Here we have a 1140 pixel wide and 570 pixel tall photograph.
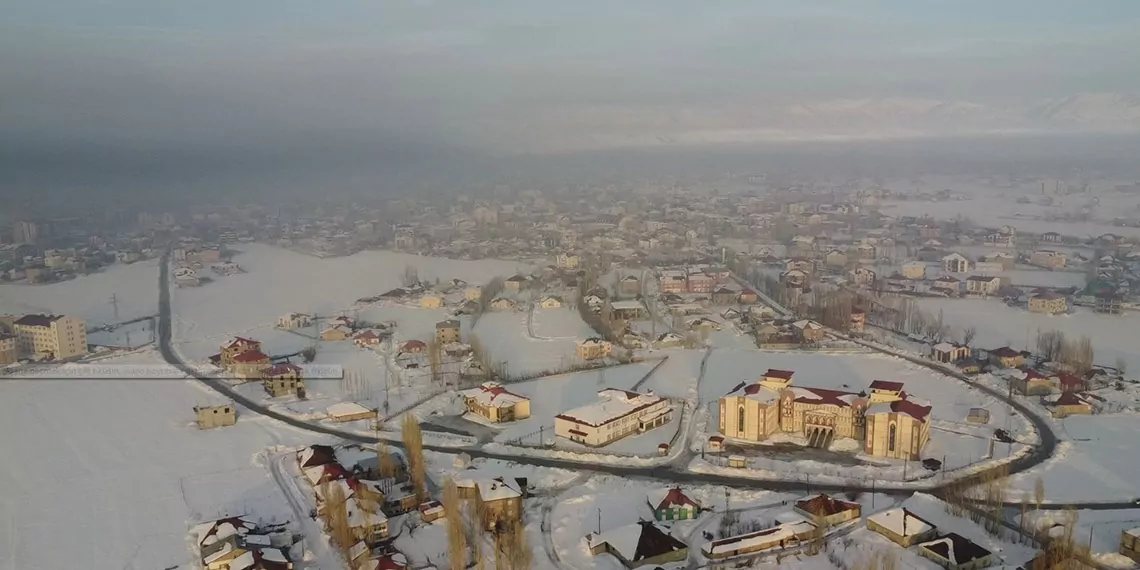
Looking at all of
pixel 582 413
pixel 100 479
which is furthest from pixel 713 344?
pixel 100 479

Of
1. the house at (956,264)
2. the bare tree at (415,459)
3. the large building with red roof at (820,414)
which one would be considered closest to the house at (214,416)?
the bare tree at (415,459)

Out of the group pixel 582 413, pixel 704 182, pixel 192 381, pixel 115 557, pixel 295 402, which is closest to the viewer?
pixel 115 557

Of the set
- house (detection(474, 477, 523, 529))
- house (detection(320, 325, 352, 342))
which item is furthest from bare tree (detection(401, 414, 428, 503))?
house (detection(320, 325, 352, 342))

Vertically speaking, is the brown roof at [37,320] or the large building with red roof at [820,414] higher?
the brown roof at [37,320]

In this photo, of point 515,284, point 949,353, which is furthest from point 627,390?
point 515,284

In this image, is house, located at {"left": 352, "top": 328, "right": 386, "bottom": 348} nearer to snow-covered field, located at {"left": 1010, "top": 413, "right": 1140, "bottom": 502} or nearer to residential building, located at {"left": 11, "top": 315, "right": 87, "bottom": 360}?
residential building, located at {"left": 11, "top": 315, "right": 87, "bottom": 360}

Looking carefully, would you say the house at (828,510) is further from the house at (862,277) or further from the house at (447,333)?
the house at (862,277)

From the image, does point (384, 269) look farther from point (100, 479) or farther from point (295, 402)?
point (100, 479)
